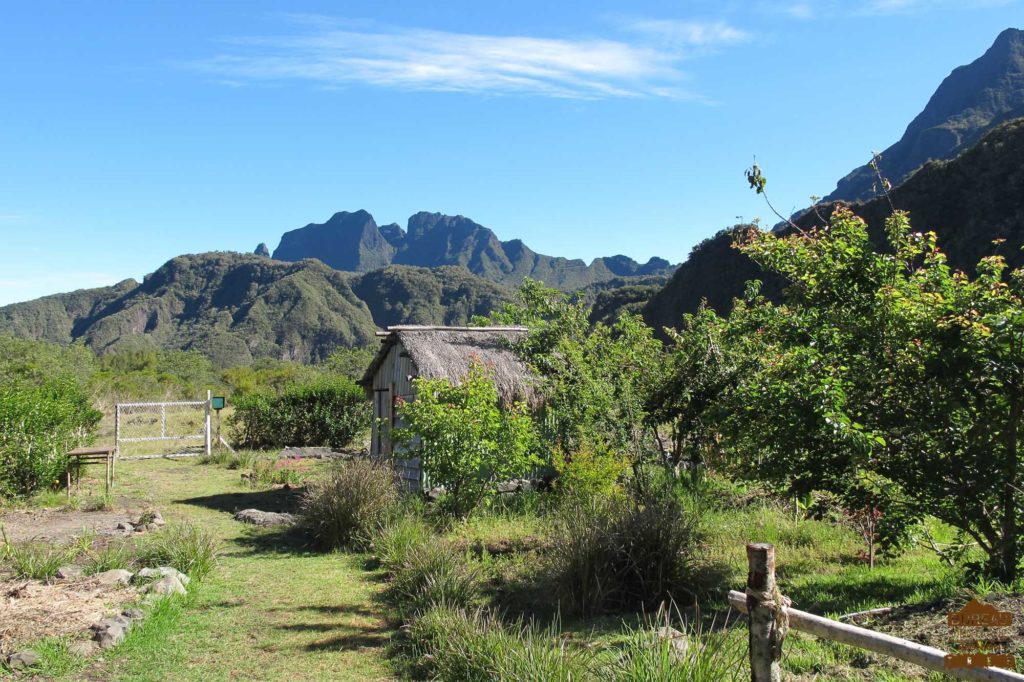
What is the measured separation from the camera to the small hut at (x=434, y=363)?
13688mm

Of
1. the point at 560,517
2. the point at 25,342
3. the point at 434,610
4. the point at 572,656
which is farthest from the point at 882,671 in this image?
the point at 25,342

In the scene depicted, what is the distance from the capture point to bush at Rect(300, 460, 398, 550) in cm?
992

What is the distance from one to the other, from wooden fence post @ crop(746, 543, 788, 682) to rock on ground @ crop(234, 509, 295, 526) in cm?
917

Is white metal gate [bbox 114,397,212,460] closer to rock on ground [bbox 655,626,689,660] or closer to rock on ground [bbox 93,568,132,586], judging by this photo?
rock on ground [bbox 93,568,132,586]

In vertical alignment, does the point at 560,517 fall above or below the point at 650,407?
below

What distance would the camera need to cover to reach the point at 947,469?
6.05 metres

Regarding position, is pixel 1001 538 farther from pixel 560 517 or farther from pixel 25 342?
pixel 25 342

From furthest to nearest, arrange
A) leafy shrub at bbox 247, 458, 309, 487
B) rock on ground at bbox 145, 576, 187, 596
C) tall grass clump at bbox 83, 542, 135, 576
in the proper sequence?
leafy shrub at bbox 247, 458, 309, 487
tall grass clump at bbox 83, 542, 135, 576
rock on ground at bbox 145, 576, 187, 596

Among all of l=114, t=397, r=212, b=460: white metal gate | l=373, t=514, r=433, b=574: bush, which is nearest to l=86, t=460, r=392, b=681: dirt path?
l=373, t=514, r=433, b=574: bush

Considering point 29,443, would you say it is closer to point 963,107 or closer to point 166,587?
point 166,587

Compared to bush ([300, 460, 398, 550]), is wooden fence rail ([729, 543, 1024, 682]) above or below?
above

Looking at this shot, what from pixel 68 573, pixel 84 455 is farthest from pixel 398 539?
pixel 84 455

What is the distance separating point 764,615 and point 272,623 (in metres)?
4.92

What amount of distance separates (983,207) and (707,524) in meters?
29.7
